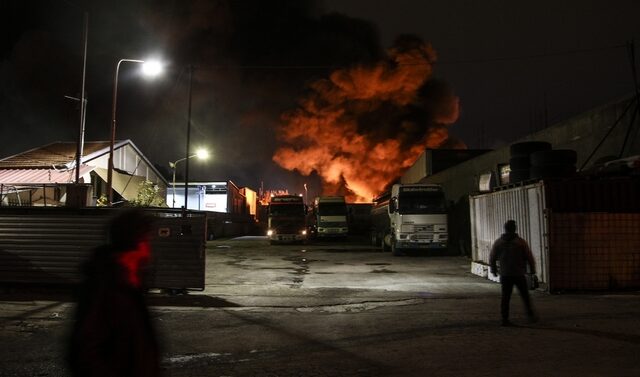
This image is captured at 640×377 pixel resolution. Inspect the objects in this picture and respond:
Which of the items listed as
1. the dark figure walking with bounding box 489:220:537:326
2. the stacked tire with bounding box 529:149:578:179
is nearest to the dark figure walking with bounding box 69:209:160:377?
the dark figure walking with bounding box 489:220:537:326

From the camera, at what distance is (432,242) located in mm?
22172

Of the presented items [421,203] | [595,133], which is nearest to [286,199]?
[421,203]

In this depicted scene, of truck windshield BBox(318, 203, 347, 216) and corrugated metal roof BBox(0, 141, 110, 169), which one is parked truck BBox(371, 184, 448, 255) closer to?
truck windshield BBox(318, 203, 347, 216)

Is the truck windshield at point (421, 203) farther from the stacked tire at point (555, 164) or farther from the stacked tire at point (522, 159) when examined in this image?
the stacked tire at point (555, 164)

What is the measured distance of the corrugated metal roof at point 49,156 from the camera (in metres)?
24.0

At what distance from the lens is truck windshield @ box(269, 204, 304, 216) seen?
3191cm

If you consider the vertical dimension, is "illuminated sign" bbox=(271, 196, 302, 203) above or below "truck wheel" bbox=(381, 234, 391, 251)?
above

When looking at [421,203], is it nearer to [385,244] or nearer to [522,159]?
[385,244]

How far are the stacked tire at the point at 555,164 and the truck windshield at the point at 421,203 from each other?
10728 mm

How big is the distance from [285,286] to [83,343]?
1048cm

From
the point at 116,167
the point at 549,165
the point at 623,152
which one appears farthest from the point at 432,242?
the point at 116,167

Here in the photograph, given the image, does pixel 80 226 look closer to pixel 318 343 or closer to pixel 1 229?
pixel 1 229

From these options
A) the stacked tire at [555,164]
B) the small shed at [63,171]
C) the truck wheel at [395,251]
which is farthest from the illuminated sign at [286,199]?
the stacked tire at [555,164]

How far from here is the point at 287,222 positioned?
3173cm
